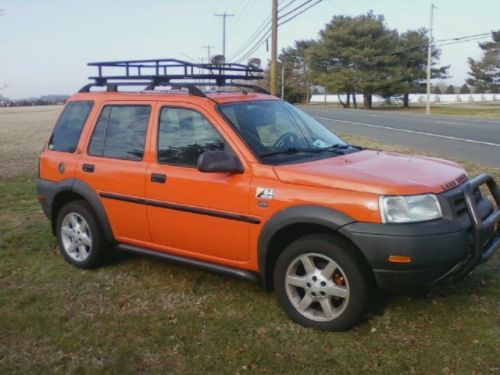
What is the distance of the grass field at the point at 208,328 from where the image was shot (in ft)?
12.1

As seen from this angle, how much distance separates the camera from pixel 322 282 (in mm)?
4031

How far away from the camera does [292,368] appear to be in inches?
142

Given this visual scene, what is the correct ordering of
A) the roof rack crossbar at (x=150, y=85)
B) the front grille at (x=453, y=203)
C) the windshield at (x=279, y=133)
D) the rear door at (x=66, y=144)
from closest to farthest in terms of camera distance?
the front grille at (x=453, y=203) → the windshield at (x=279, y=133) → the roof rack crossbar at (x=150, y=85) → the rear door at (x=66, y=144)

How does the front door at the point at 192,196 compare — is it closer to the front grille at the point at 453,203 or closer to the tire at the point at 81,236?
the tire at the point at 81,236

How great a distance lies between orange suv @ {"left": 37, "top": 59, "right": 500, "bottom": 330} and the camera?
12.4ft

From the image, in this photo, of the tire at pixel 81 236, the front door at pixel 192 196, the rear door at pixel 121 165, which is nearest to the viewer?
the front door at pixel 192 196

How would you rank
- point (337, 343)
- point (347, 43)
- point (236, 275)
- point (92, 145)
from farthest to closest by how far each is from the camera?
point (347, 43) < point (92, 145) < point (236, 275) < point (337, 343)

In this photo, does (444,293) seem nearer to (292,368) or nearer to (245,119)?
(292,368)

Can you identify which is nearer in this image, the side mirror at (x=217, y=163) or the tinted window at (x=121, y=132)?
the side mirror at (x=217, y=163)

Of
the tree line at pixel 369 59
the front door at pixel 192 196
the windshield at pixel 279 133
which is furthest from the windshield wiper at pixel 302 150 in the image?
the tree line at pixel 369 59

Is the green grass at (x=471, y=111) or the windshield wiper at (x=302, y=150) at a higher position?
the green grass at (x=471, y=111)

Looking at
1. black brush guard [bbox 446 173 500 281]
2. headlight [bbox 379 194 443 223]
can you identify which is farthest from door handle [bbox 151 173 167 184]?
black brush guard [bbox 446 173 500 281]

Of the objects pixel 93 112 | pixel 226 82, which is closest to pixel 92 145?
pixel 93 112

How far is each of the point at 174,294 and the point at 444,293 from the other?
7.36 feet
